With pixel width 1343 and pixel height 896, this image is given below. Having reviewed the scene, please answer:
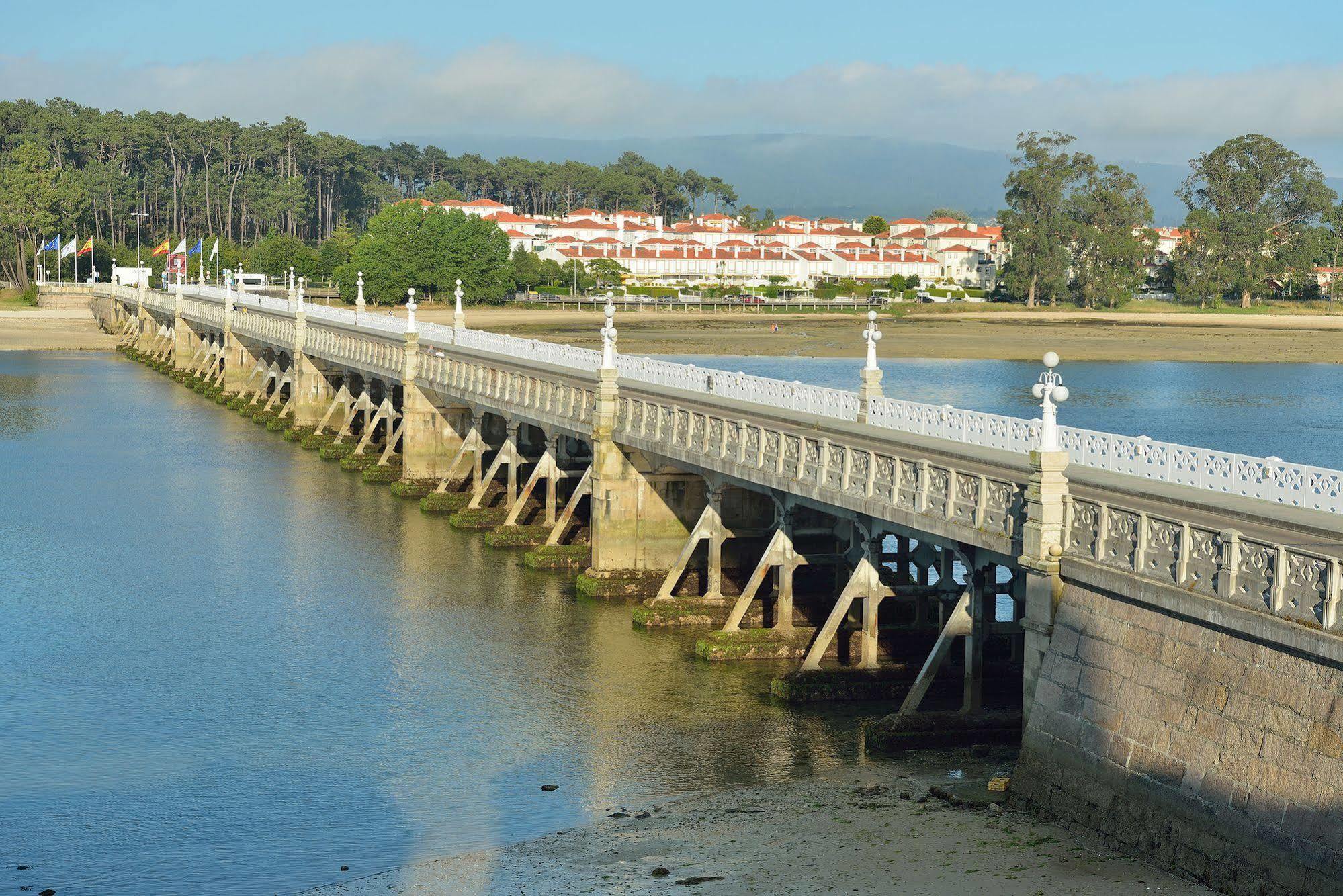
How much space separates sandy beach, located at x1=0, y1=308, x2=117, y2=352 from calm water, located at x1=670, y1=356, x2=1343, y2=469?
5044cm

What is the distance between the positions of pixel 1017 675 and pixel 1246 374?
7749 centimetres

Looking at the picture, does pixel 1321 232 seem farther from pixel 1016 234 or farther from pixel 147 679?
pixel 147 679

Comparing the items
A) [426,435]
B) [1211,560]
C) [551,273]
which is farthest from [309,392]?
[551,273]

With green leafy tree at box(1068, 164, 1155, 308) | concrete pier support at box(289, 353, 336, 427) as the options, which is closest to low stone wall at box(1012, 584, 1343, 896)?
concrete pier support at box(289, 353, 336, 427)

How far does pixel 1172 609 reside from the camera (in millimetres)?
17875

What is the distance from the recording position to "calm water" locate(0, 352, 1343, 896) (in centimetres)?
2102

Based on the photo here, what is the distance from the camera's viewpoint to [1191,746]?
684 inches

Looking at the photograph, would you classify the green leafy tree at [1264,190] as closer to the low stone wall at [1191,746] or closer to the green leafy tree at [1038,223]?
the green leafy tree at [1038,223]

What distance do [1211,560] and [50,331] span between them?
12664 cm

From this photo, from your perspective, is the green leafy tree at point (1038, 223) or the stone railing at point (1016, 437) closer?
the stone railing at point (1016, 437)

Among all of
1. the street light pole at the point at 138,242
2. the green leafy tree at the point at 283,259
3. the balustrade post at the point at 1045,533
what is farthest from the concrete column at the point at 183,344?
the balustrade post at the point at 1045,533

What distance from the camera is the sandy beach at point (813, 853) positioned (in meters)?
17.9

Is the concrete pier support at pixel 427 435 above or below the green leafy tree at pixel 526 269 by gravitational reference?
below

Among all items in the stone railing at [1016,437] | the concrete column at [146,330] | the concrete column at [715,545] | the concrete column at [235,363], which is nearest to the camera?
the stone railing at [1016,437]
